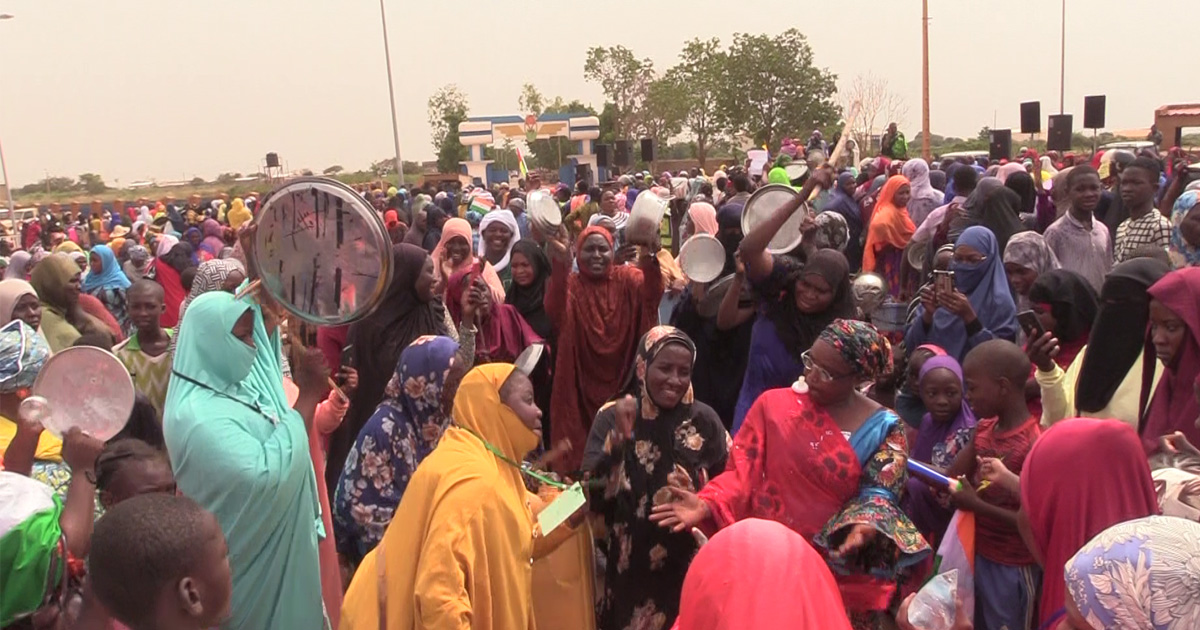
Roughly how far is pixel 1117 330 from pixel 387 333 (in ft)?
12.2

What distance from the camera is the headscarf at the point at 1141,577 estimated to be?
6.17 ft

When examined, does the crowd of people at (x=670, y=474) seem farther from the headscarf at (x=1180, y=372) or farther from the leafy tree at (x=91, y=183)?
the leafy tree at (x=91, y=183)

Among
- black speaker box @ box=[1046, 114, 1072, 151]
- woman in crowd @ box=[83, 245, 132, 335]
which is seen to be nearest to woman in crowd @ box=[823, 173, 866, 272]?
woman in crowd @ box=[83, 245, 132, 335]

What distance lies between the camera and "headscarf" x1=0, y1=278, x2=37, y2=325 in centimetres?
569

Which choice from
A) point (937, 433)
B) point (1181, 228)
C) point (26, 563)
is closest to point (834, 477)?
point (937, 433)

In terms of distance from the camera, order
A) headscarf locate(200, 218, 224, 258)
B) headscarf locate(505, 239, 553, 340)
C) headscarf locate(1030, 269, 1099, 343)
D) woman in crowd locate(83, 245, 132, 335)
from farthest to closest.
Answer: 1. headscarf locate(200, 218, 224, 258)
2. woman in crowd locate(83, 245, 132, 335)
3. headscarf locate(505, 239, 553, 340)
4. headscarf locate(1030, 269, 1099, 343)

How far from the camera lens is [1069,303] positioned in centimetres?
440

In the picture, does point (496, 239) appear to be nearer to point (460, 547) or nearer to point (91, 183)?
point (460, 547)

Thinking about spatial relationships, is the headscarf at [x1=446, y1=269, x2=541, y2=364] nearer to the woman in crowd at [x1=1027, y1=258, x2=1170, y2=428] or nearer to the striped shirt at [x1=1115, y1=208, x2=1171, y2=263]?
the woman in crowd at [x1=1027, y1=258, x2=1170, y2=428]

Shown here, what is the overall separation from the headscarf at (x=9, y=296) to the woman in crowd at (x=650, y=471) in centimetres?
376

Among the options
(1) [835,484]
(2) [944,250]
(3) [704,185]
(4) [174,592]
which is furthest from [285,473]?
(3) [704,185]

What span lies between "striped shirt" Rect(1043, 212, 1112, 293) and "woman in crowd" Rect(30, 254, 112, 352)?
659 centimetres

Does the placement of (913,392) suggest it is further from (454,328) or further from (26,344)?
(26,344)

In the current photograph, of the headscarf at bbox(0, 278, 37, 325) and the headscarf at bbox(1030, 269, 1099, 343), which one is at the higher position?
the headscarf at bbox(0, 278, 37, 325)
